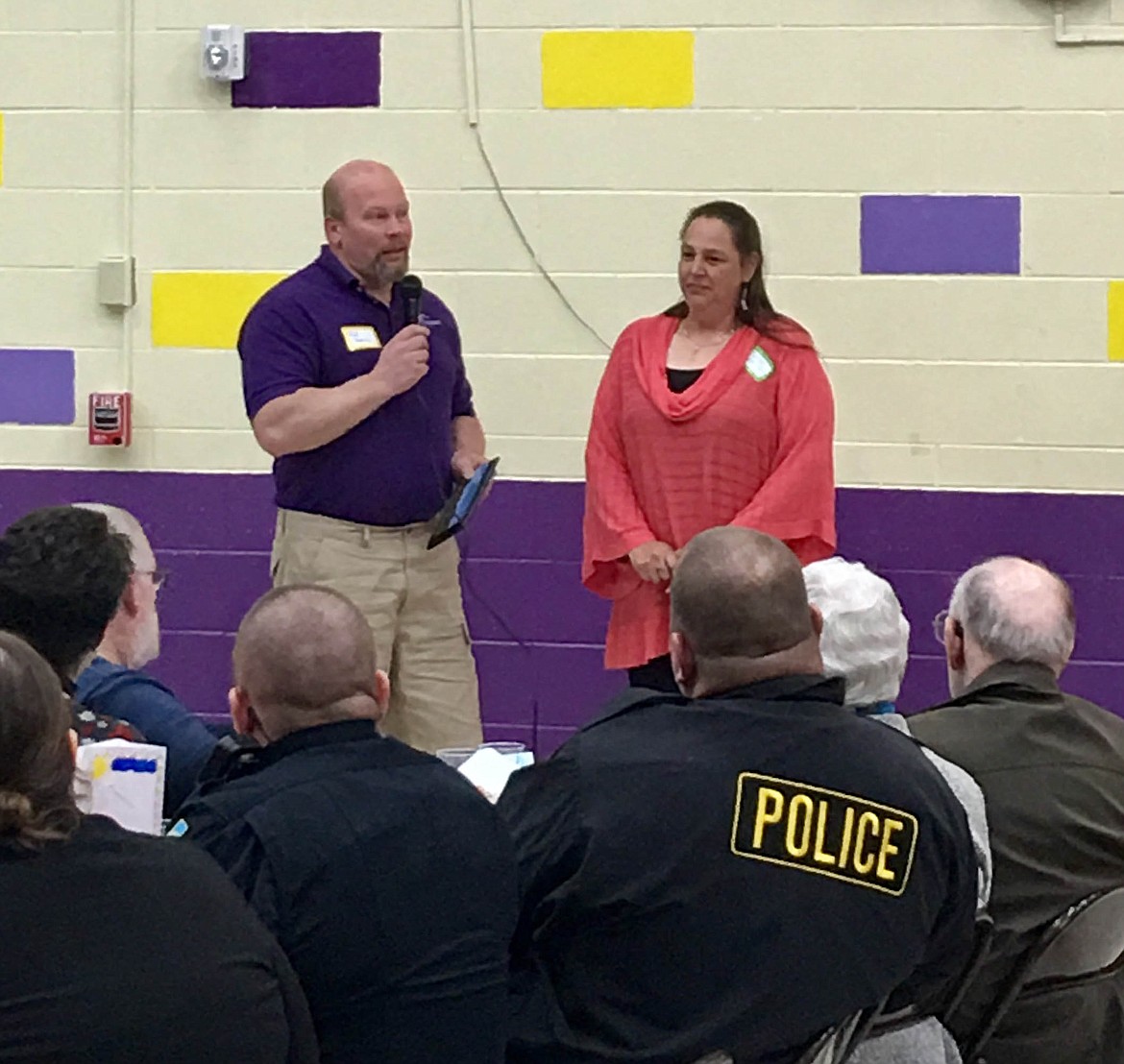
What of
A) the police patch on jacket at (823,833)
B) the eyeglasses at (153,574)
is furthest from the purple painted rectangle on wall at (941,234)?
the police patch on jacket at (823,833)

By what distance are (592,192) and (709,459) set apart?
105cm

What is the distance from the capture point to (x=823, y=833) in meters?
1.75

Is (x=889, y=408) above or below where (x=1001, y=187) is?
below

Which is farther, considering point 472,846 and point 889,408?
point 889,408

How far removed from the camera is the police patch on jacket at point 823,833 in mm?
1730

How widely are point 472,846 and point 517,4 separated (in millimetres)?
2869

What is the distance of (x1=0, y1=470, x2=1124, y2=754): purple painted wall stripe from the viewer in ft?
13.2

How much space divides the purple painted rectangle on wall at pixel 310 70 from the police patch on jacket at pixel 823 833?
9.27ft

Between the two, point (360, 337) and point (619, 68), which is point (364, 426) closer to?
point (360, 337)

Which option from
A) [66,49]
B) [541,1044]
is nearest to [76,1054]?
[541,1044]

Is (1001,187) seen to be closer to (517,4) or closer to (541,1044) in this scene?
(517,4)

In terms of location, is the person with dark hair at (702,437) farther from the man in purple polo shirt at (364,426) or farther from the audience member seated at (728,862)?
the audience member seated at (728,862)

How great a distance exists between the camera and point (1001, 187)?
3982mm

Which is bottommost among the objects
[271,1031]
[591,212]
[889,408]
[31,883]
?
[271,1031]
